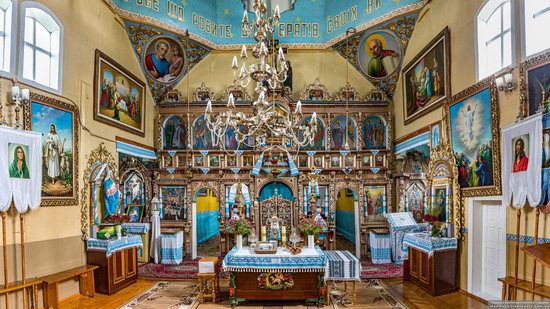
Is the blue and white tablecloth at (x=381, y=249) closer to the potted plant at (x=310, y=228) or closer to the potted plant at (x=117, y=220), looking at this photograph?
the potted plant at (x=310, y=228)

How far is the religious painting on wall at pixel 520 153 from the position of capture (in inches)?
219

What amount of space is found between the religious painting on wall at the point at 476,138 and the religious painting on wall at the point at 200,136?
768 centimetres

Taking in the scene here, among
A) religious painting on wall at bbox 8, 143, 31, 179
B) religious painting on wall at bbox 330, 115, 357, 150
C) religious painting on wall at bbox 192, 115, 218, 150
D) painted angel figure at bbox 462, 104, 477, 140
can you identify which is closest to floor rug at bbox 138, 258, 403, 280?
religious painting on wall at bbox 192, 115, 218, 150

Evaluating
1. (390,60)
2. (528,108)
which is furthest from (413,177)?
(528,108)

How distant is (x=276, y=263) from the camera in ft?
22.8

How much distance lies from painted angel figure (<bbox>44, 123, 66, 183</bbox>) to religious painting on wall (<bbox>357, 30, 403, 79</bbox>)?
9.20m

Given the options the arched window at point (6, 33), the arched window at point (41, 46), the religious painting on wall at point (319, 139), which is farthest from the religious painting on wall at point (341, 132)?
the arched window at point (6, 33)

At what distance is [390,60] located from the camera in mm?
11484

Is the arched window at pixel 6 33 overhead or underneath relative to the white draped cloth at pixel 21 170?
overhead

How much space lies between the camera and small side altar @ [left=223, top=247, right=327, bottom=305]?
6.95 metres

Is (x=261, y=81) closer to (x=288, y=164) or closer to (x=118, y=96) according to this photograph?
(x=118, y=96)

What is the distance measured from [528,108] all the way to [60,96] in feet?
28.9

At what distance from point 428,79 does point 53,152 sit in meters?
8.99

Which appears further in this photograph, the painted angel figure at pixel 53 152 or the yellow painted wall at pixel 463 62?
the painted angel figure at pixel 53 152
